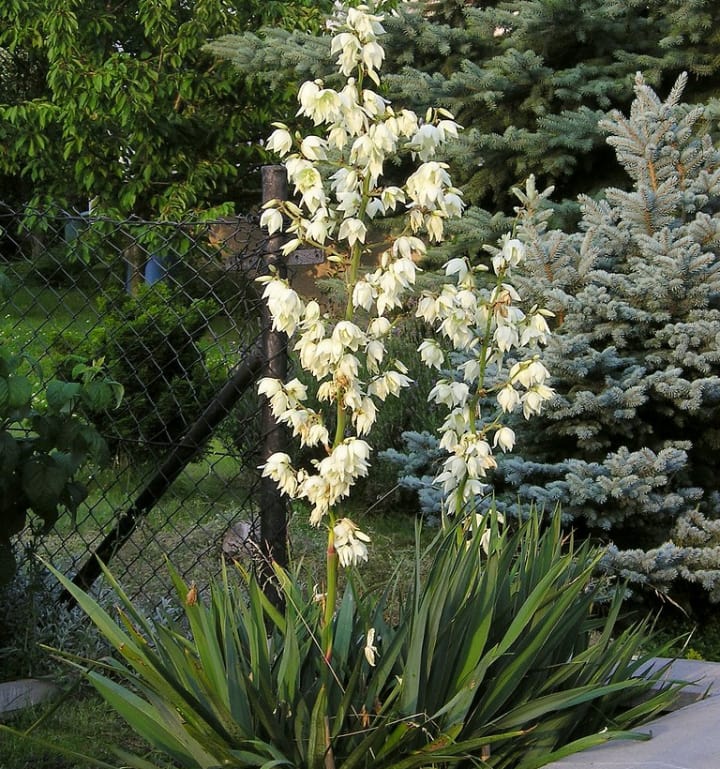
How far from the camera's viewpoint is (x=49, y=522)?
3221 millimetres

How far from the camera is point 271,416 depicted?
3352 millimetres

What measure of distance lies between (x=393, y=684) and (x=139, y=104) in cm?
897

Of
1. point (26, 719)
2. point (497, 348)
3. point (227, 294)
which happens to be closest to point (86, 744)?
point (26, 719)

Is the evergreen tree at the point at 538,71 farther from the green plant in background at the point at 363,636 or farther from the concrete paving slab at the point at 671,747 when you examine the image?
the concrete paving slab at the point at 671,747

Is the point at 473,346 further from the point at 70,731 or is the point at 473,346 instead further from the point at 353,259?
the point at 70,731

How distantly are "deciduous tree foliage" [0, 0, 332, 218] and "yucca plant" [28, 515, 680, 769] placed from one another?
335 inches

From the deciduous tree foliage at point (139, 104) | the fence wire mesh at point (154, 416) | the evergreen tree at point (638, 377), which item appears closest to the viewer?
the evergreen tree at point (638, 377)

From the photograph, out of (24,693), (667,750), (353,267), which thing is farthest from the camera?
(24,693)

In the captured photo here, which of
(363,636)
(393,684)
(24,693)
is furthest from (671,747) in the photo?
(24,693)


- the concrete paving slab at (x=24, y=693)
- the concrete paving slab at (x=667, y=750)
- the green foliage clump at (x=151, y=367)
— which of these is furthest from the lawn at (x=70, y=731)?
the green foliage clump at (x=151, y=367)

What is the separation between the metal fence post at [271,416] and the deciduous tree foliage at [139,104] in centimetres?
729

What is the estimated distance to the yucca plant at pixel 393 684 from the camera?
216cm

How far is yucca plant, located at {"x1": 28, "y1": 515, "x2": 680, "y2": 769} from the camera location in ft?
7.07

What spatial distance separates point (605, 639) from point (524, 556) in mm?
301
